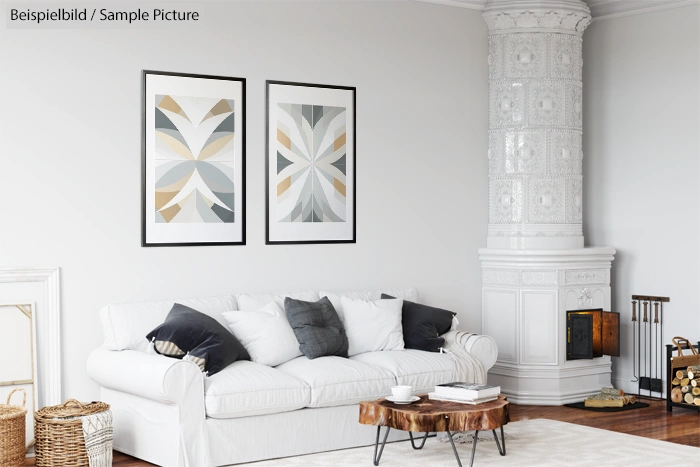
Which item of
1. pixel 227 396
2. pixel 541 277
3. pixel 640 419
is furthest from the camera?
pixel 541 277

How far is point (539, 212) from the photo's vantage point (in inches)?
278

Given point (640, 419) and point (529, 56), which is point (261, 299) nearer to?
point (640, 419)

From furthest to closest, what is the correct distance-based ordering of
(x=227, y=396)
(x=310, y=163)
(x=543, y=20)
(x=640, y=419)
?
(x=543, y=20) → (x=310, y=163) → (x=640, y=419) → (x=227, y=396)

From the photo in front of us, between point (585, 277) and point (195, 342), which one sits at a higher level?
point (585, 277)

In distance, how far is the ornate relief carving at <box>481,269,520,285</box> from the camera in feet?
23.0

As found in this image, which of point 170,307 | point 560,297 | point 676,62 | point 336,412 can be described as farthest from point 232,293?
point 676,62

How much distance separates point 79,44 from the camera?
5.54 m

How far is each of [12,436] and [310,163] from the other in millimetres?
2678

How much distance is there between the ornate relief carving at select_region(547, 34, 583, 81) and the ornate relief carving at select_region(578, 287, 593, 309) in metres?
1.62

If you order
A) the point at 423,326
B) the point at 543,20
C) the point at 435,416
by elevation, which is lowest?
the point at 435,416

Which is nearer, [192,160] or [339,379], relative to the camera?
[339,379]

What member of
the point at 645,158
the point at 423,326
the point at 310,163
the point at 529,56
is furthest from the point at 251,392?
the point at 645,158

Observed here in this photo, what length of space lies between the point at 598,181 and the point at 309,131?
259 cm

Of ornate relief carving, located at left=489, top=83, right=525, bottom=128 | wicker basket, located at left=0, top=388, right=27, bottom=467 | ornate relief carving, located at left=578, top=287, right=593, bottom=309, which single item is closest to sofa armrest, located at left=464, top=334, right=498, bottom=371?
ornate relief carving, located at left=578, top=287, right=593, bottom=309
